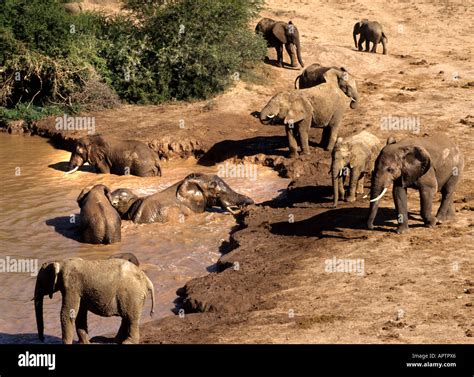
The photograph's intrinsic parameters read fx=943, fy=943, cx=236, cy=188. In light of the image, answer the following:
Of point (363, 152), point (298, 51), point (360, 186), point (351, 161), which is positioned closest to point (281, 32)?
point (298, 51)

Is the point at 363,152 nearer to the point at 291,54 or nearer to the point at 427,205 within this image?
the point at 427,205

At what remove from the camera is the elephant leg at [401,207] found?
16688 mm

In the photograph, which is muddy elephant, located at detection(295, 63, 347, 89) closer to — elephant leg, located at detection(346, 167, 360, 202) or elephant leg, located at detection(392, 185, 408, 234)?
elephant leg, located at detection(346, 167, 360, 202)

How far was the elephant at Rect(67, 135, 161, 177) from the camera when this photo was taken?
22.7 metres

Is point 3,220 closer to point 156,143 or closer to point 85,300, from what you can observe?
point 156,143

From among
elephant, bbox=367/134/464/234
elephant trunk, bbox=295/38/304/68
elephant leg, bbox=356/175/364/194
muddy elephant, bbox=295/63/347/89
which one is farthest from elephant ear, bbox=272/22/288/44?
elephant, bbox=367/134/464/234

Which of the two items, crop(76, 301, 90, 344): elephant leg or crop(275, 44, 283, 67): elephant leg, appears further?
crop(275, 44, 283, 67): elephant leg

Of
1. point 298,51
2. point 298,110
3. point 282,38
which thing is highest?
point 282,38

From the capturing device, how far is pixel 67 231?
1953cm

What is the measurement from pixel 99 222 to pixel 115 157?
4695 millimetres

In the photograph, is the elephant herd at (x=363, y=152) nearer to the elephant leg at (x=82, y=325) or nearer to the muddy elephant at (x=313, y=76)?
the muddy elephant at (x=313, y=76)

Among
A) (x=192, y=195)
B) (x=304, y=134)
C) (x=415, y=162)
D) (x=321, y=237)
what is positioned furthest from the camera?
(x=304, y=134)

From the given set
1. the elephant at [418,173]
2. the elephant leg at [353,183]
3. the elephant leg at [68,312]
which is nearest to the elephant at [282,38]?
the elephant leg at [353,183]

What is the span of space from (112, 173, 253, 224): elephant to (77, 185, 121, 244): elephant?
0.86 meters
